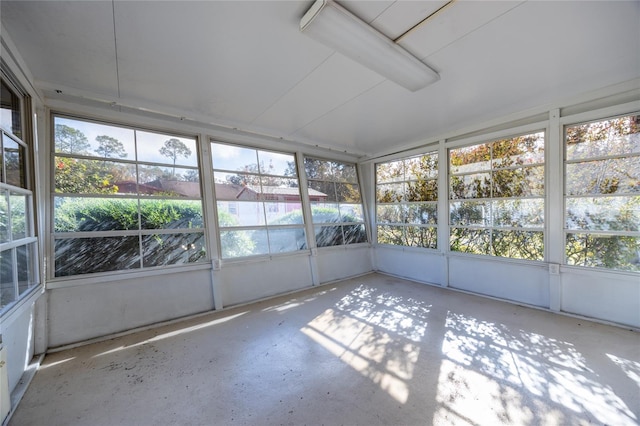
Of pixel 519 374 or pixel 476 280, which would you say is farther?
pixel 476 280

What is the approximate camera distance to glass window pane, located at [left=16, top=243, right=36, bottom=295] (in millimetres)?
2152

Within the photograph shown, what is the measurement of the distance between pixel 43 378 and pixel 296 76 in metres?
3.45

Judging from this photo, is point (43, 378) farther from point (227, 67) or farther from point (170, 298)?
point (227, 67)

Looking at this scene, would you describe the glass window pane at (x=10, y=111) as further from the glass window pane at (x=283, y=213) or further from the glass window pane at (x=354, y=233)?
the glass window pane at (x=354, y=233)

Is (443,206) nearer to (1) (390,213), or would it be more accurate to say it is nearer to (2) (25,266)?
(1) (390,213)

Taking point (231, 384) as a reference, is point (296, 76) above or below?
above

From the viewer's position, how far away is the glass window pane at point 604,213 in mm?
2822

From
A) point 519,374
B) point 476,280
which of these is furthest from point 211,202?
point 476,280

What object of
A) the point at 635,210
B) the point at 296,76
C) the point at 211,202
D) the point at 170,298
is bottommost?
the point at 170,298

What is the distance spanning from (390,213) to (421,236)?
841mm

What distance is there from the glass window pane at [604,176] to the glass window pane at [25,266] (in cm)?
584

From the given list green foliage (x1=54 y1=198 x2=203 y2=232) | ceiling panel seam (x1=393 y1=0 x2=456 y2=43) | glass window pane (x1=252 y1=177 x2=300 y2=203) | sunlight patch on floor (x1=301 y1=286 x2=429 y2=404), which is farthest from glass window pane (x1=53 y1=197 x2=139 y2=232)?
ceiling panel seam (x1=393 y1=0 x2=456 y2=43)

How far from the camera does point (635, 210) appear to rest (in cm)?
280

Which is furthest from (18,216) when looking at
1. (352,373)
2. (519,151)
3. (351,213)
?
(519,151)
